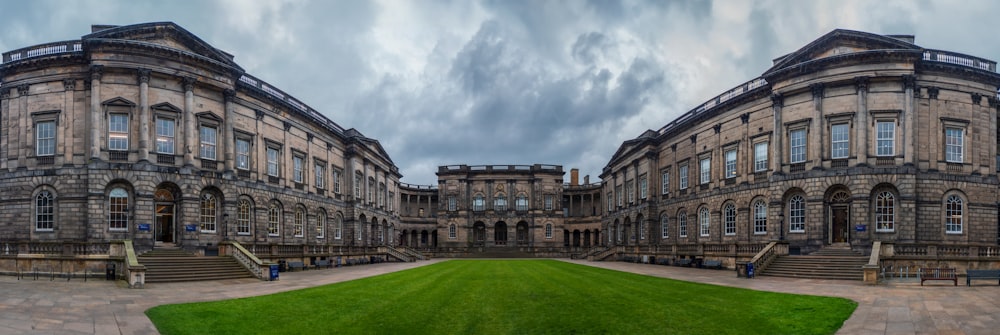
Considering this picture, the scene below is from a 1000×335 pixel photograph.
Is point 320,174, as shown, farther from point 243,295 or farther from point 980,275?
point 980,275

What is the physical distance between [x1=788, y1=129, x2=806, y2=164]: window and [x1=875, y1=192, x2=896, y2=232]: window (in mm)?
4296

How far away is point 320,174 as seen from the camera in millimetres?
46656

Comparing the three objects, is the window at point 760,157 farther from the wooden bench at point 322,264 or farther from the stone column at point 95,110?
the stone column at point 95,110

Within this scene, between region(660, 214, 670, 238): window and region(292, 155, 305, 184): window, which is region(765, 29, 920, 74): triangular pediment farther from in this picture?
region(292, 155, 305, 184): window

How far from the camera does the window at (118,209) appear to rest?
2877 cm

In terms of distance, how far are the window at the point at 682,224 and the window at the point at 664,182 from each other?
2907mm

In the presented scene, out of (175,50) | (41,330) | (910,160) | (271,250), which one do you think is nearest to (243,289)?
(41,330)

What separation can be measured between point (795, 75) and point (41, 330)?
114 ft

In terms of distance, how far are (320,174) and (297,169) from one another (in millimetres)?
4019

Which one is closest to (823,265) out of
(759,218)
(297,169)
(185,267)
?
(759,218)

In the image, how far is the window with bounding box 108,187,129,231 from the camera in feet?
94.4

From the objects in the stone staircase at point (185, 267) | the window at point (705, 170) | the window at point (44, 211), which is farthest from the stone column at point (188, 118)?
the window at point (705, 170)

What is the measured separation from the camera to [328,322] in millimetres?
13469

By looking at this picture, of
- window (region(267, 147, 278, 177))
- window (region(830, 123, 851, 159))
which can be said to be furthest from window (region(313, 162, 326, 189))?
window (region(830, 123, 851, 159))
